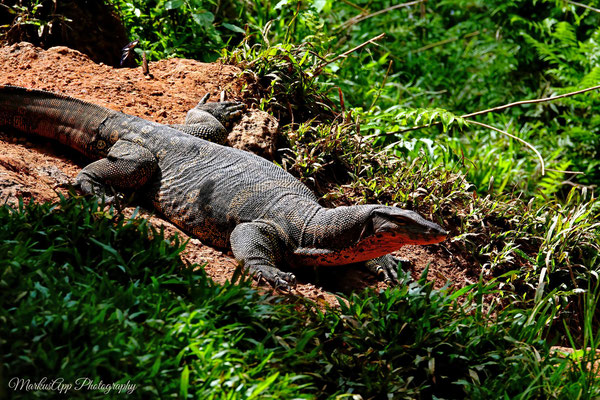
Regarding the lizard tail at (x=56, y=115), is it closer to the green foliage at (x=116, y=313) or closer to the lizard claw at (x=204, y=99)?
the lizard claw at (x=204, y=99)

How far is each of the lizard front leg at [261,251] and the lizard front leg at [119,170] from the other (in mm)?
1015

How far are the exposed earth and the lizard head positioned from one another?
0.50 metres

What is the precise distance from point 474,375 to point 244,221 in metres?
2.20

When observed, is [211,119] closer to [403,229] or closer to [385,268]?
[385,268]

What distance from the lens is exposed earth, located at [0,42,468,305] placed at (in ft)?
15.9

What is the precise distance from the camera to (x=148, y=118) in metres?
6.10

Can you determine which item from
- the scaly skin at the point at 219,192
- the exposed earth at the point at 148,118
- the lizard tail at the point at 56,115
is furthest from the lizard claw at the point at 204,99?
the lizard tail at the point at 56,115

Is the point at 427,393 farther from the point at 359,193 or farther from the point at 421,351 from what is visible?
the point at 359,193

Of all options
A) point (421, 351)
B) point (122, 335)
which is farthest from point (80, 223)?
point (421, 351)

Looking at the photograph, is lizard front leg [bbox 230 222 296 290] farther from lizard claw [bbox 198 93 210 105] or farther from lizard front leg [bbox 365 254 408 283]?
lizard claw [bbox 198 93 210 105]

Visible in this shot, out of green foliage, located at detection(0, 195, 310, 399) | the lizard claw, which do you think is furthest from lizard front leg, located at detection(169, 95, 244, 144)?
green foliage, located at detection(0, 195, 310, 399)

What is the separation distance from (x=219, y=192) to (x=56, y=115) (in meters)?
1.64

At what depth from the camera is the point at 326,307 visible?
13.4 ft

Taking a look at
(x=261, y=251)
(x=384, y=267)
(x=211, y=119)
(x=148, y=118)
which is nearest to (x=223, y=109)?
(x=211, y=119)
